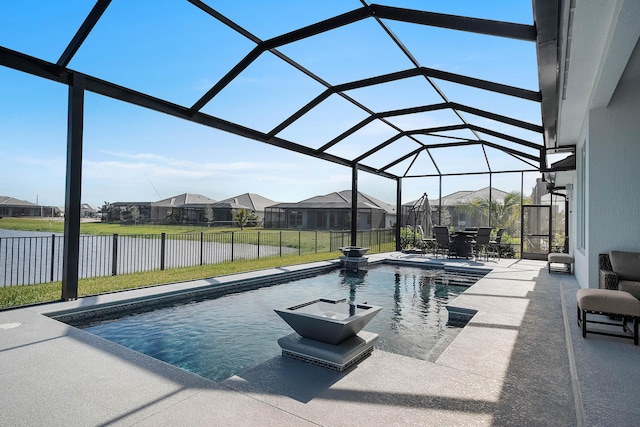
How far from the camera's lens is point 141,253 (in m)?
13.1

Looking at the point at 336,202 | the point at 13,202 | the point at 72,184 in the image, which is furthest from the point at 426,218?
the point at 336,202

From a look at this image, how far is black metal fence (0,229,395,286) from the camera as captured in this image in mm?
7527

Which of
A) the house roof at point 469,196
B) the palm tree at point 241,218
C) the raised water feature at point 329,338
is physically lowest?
→ the raised water feature at point 329,338

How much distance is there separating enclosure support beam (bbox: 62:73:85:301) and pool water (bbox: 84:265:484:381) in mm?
937

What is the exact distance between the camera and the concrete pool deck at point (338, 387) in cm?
223

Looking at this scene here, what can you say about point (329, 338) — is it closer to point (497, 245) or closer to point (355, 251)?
point (355, 251)

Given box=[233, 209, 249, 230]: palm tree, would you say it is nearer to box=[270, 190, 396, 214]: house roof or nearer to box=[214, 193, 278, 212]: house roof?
box=[270, 190, 396, 214]: house roof

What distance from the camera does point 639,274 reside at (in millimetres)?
4562

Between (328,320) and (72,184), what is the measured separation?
4178 millimetres

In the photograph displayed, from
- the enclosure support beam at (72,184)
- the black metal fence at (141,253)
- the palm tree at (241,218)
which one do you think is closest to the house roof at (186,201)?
the palm tree at (241,218)

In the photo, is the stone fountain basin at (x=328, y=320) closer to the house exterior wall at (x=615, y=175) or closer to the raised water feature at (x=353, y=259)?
the house exterior wall at (x=615, y=175)

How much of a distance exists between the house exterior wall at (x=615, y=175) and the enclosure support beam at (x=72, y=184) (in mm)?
7292

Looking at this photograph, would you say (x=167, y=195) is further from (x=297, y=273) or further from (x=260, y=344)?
(x=260, y=344)

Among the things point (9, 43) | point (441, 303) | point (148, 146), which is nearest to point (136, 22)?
point (9, 43)
